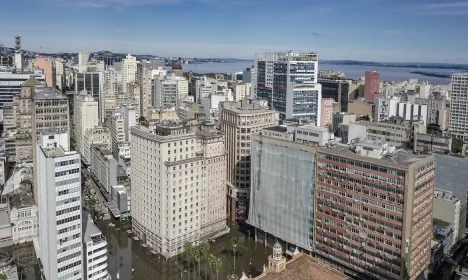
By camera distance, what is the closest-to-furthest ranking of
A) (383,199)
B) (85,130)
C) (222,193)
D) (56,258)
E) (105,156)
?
(56,258)
(383,199)
(222,193)
(105,156)
(85,130)

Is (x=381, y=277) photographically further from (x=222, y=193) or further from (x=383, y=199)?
(x=222, y=193)

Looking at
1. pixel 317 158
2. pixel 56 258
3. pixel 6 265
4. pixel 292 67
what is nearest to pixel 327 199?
pixel 317 158

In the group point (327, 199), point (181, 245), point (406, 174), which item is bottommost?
point (181, 245)

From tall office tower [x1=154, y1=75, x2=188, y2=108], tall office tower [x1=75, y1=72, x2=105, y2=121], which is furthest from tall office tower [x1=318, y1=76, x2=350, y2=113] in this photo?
tall office tower [x1=75, y1=72, x2=105, y2=121]

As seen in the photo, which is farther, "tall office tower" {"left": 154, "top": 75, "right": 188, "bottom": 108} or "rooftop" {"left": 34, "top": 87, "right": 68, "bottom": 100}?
"tall office tower" {"left": 154, "top": 75, "right": 188, "bottom": 108}

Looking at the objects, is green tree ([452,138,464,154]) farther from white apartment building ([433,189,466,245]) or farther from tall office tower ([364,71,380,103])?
tall office tower ([364,71,380,103])

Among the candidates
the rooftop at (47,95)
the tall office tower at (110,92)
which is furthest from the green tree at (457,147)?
the tall office tower at (110,92)

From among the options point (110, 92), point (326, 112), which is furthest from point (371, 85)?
point (110, 92)
